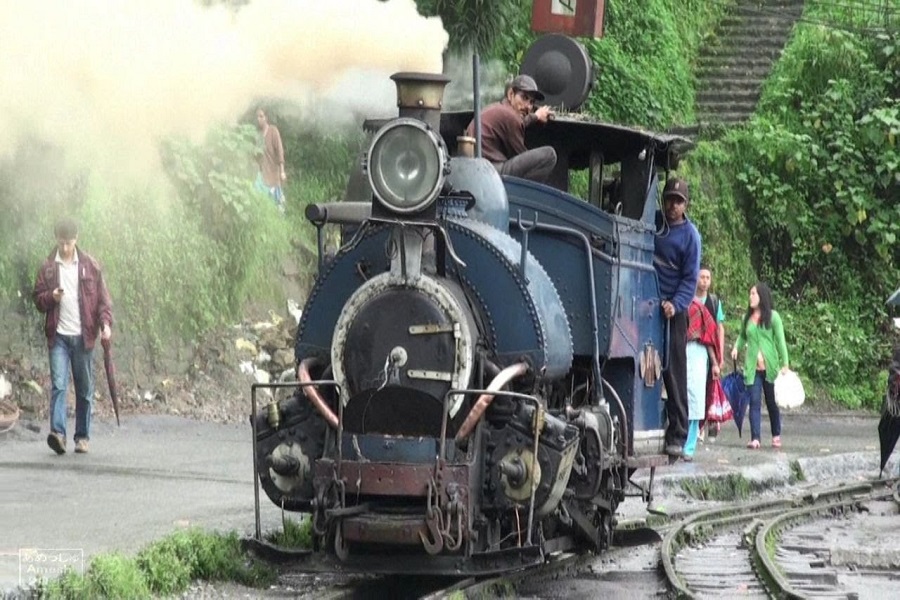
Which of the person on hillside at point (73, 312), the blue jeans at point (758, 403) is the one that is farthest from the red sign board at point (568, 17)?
the person on hillside at point (73, 312)

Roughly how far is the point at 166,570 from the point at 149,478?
3541 millimetres

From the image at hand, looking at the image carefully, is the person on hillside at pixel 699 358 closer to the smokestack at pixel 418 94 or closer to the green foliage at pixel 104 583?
the smokestack at pixel 418 94

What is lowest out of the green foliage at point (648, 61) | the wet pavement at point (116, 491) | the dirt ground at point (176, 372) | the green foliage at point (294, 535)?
the green foliage at point (294, 535)

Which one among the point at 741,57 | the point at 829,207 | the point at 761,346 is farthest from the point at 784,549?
the point at 741,57

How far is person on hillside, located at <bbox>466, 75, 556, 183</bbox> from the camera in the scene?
10.4m

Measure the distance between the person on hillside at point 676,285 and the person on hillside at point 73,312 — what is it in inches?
170

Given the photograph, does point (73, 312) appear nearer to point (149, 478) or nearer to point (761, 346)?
point (149, 478)

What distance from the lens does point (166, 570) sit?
9039mm

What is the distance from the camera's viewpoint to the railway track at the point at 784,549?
1060cm

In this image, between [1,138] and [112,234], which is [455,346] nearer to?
[1,138]

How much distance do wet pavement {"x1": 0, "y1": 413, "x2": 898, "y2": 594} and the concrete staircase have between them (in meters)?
9.66

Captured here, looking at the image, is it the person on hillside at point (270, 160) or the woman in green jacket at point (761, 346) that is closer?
the woman in green jacket at point (761, 346)

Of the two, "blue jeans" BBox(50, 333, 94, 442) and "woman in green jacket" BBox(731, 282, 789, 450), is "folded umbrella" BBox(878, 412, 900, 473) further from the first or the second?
"blue jeans" BBox(50, 333, 94, 442)

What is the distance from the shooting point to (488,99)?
2175cm
